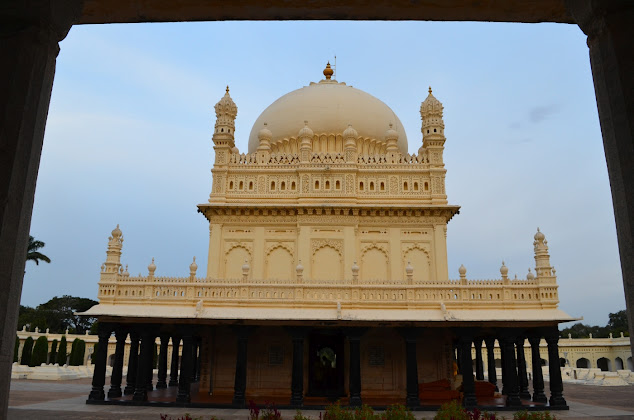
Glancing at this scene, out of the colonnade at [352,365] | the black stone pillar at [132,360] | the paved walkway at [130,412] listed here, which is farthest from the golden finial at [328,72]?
the paved walkway at [130,412]

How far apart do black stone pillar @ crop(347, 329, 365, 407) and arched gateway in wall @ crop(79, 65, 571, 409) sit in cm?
4

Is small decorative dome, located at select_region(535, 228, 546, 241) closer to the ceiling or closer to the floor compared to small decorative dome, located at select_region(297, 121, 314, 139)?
closer to the floor

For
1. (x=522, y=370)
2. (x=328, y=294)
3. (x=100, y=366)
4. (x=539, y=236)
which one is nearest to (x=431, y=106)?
(x=539, y=236)

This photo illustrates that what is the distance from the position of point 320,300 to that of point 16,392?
1344cm

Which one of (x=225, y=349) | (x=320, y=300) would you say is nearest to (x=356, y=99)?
(x=320, y=300)

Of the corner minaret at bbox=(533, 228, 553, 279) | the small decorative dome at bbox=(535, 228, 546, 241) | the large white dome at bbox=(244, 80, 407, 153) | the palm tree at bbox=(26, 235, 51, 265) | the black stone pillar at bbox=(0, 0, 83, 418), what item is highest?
the large white dome at bbox=(244, 80, 407, 153)

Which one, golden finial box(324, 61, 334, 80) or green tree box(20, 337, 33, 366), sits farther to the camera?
green tree box(20, 337, 33, 366)

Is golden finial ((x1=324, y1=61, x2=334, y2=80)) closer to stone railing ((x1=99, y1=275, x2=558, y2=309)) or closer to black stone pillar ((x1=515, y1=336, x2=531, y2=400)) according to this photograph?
stone railing ((x1=99, y1=275, x2=558, y2=309))

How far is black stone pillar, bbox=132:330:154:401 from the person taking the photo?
15688 mm

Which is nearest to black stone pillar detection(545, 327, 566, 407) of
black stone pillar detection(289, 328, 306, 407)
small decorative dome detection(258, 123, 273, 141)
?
black stone pillar detection(289, 328, 306, 407)

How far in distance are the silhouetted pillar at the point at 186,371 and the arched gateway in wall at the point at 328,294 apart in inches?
1.8

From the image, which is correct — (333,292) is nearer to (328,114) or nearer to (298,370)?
(298,370)

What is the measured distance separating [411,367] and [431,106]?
39.1 feet

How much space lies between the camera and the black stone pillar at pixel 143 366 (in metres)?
15.7
